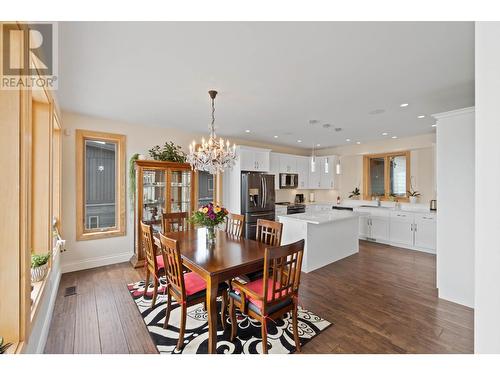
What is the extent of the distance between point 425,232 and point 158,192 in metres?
5.58

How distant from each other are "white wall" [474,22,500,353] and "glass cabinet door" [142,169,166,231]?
4.22 meters

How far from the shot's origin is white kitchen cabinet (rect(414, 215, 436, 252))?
4652 mm

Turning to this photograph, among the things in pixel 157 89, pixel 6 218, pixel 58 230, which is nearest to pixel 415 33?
pixel 157 89

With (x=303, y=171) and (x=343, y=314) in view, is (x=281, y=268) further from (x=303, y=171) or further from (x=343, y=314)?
(x=303, y=171)

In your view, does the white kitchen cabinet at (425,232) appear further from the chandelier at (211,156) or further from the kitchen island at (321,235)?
the chandelier at (211,156)

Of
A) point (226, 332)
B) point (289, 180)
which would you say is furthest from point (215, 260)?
point (289, 180)

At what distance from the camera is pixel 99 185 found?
13.2 ft

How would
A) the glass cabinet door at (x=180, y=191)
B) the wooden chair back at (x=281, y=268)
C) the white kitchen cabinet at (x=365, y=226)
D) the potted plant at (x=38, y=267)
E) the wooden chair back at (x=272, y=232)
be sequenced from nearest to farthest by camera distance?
the wooden chair back at (x=281, y=268)
the potted plant at (x=38, y=267)
the wooden chair back at (x=272, y=232)
the glass cabinet door at (x=180, y=191)
the white kitchen cabinet at (x=365, y=226)

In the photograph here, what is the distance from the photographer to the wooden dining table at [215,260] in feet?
5.84

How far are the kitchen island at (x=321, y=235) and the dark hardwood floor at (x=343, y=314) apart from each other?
0.73ft

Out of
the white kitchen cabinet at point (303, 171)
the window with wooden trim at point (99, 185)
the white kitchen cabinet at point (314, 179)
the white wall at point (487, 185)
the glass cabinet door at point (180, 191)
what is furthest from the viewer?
the white kitchen cabinet at point (314, 179)

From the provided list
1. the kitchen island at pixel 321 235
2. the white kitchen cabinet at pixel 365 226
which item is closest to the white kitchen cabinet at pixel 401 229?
the white kitchen cabinet at pixel 365 226

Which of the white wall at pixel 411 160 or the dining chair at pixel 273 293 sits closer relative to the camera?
the dining chair at pixel 273 293
